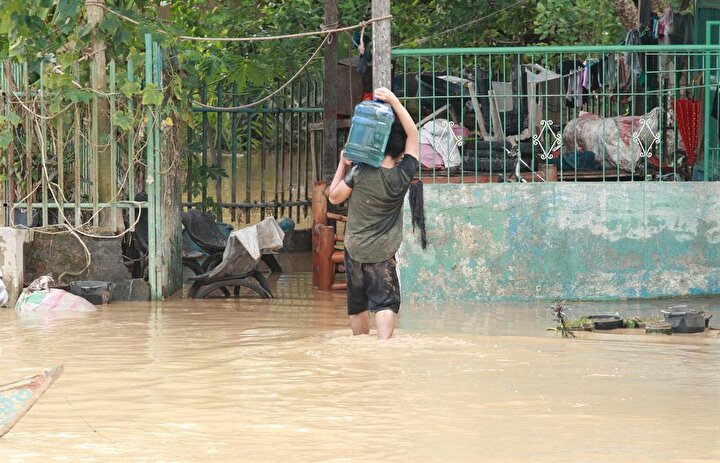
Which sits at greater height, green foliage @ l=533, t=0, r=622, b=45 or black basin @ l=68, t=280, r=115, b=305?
green foliage @ l=533, t=0, r=622, b=45

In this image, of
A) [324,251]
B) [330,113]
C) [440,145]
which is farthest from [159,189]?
[330,113]

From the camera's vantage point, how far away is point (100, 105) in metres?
11.0

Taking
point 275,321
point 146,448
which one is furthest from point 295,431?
point 275,321

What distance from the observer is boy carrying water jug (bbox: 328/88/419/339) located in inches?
301

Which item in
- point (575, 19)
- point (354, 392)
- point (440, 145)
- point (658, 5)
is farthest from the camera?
point (658, 5)

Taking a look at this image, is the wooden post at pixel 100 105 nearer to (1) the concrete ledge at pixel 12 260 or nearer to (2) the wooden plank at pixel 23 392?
(1) the concrete ledge at pixel 12 260

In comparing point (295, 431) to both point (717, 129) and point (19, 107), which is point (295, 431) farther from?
point (717, 129)

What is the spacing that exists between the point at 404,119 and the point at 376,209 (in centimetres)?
65

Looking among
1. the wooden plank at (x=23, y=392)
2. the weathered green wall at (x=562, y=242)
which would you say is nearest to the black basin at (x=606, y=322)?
the weathered green wall at (x=562, y=242)

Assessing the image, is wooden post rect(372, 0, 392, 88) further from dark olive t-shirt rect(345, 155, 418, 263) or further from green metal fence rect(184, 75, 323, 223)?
green metal fence rect(184, 75, 323, 223)

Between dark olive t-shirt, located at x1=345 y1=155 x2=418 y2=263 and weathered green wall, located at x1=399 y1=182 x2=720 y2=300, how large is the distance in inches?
110

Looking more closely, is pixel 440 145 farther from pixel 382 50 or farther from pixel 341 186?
pixel 341 186

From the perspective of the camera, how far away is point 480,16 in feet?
53.5

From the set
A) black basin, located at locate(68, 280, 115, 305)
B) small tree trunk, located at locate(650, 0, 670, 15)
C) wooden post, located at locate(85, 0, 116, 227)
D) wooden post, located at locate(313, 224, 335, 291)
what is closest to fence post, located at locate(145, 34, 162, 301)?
wooden post, located at locate(85, 0, 116, 227)
